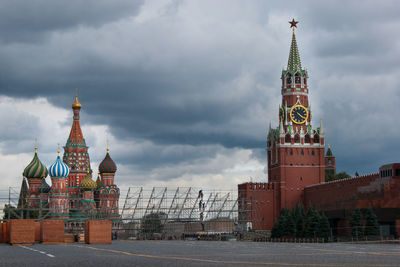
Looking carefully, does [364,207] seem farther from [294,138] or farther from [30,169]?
[30,169]

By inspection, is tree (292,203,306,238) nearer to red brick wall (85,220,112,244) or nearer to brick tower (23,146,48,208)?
red brick wall (85,220,112,244)

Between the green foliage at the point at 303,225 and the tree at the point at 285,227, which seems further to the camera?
the tree at the point at 285,227

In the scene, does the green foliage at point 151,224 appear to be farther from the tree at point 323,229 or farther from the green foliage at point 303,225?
the tree at point 323,229

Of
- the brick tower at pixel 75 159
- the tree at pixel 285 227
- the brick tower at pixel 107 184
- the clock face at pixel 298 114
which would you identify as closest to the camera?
the tree at pixel 285 227

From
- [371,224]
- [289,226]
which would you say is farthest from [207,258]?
[289,226]

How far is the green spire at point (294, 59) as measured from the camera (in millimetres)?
115000

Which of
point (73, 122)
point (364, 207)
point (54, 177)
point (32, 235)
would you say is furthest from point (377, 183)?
point (73, 122)

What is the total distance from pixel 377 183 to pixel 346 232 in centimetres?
703

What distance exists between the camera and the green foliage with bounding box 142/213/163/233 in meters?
90.5

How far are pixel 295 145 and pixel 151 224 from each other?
3099 cm

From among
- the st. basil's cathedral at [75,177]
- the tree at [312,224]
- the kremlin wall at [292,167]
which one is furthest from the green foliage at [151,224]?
the tree at [312,224]

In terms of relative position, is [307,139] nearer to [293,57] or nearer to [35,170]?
[293,57]

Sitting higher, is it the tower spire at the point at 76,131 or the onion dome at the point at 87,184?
the tower spire at the point at 76,131

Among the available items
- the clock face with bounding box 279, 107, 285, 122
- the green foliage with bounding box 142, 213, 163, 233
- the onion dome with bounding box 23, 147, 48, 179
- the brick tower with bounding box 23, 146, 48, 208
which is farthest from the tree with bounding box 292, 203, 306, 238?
the onion dome with bounding box 23, 147, 48, 179
